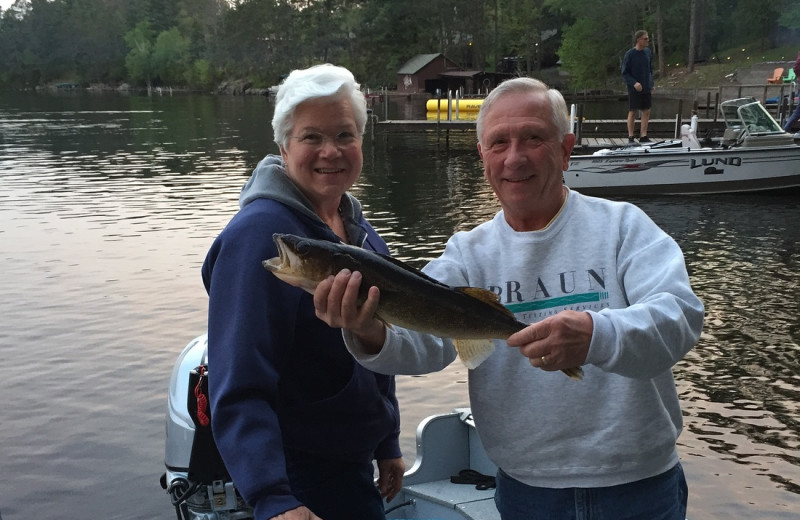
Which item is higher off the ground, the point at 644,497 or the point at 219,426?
the point at 219,426

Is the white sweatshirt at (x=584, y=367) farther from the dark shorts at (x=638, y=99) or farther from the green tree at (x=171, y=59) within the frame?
the green tree at (x=171, y=59)

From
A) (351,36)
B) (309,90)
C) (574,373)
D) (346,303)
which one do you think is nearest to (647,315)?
(574,373)

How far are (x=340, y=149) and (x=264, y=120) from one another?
5902 cm

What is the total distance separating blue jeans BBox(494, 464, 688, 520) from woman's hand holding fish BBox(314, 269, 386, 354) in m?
0.84

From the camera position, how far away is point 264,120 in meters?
60.2

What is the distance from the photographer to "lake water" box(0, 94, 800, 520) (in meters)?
8.42

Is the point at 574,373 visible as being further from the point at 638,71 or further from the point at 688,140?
the point at 688,140

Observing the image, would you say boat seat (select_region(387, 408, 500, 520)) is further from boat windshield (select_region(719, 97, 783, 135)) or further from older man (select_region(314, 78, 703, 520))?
boat windshield (select_region(719, 97, 783, 135))

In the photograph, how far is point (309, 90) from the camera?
2947 millimetres

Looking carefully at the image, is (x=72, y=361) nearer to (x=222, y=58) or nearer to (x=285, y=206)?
(x=285, y=206)

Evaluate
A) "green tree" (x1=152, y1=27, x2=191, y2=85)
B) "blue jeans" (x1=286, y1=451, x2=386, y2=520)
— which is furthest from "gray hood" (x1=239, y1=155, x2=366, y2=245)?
"green tree" (x1=152, y1=27, x2=191, y2=85)

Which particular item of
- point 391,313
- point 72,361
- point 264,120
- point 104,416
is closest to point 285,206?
point 391,313

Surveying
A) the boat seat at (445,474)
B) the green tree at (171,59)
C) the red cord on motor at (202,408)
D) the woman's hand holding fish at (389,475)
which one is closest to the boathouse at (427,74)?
the green tree at (171,59)

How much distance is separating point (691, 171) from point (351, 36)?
294 ft
